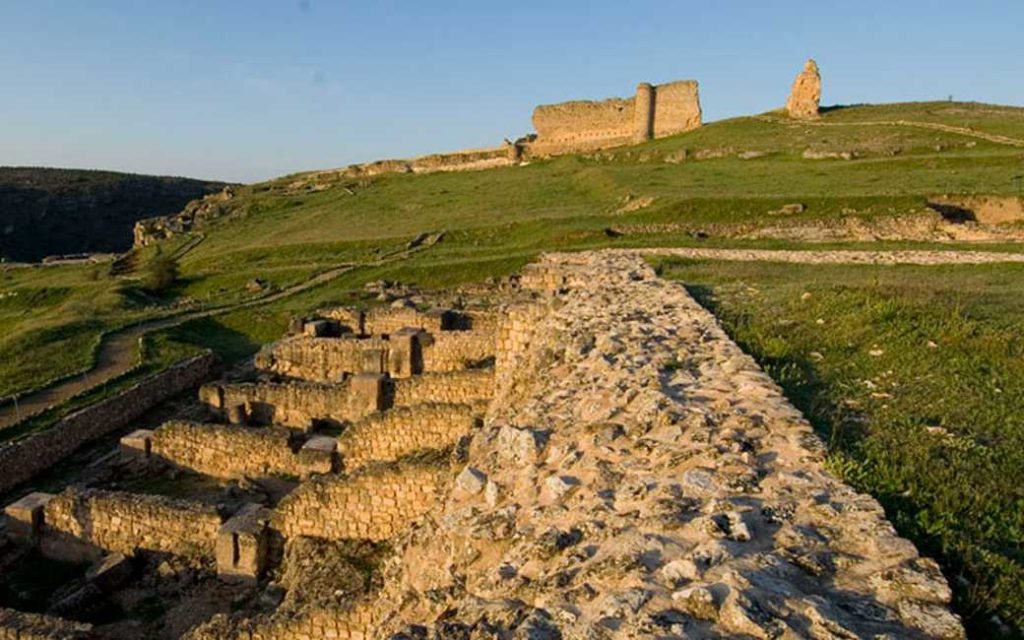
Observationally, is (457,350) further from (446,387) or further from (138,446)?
(138,446)

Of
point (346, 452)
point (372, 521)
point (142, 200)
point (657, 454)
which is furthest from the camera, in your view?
point (142, 200)

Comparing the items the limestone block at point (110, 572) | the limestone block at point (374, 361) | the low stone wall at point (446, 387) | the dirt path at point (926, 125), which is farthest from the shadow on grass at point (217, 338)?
the dirt path at point (926, 125)

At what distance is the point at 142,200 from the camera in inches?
4122

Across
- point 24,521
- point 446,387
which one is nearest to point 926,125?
point 446,387

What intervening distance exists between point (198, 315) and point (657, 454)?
22.5m

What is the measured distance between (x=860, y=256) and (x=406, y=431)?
515 inches

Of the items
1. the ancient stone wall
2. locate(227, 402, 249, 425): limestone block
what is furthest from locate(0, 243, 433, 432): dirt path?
the ancient stone wall

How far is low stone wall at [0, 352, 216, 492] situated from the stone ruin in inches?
72.6

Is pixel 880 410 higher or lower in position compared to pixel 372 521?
higher

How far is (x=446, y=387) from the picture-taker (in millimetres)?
12727

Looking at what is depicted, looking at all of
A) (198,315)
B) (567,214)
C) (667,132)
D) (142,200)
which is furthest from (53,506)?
(142,200)

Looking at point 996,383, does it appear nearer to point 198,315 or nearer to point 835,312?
point 835,312

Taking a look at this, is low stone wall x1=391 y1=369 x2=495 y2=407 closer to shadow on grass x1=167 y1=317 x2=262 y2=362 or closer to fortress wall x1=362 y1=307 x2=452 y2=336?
fortress wall x1=362 y1=307 x2=452 y2=336

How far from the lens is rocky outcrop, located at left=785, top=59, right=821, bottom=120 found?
186 ft
